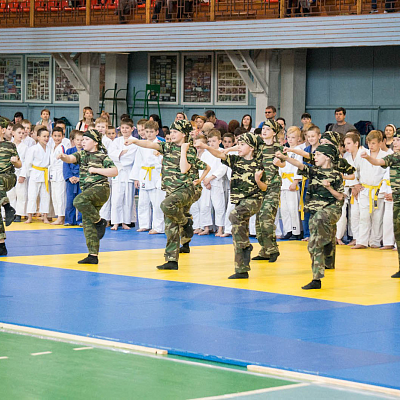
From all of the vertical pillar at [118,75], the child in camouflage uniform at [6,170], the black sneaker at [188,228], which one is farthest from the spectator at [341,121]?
the vertical pillar at [118,75]

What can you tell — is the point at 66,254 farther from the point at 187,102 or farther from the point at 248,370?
the point at 187,102

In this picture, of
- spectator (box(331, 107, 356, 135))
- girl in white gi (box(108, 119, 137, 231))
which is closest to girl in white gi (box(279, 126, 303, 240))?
spectator (box(331, 107, 356, 135))

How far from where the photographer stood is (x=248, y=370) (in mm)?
6559

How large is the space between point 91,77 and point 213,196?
35.8 feet

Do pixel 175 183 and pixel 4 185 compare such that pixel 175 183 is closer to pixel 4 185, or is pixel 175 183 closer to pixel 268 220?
pixel 268 220

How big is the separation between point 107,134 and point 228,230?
345 centimetres

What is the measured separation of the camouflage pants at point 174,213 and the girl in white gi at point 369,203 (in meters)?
4.01

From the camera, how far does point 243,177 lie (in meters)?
11.1

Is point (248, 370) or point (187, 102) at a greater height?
point (187, 102)

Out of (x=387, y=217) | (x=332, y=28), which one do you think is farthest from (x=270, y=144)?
(x=332, y=28)

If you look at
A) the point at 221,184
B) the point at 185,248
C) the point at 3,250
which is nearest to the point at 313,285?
the point at 185,248

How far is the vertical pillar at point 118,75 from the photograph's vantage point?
26969 millimetres

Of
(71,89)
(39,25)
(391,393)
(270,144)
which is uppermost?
(39,25)

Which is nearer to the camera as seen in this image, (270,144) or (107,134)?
(270,144)
